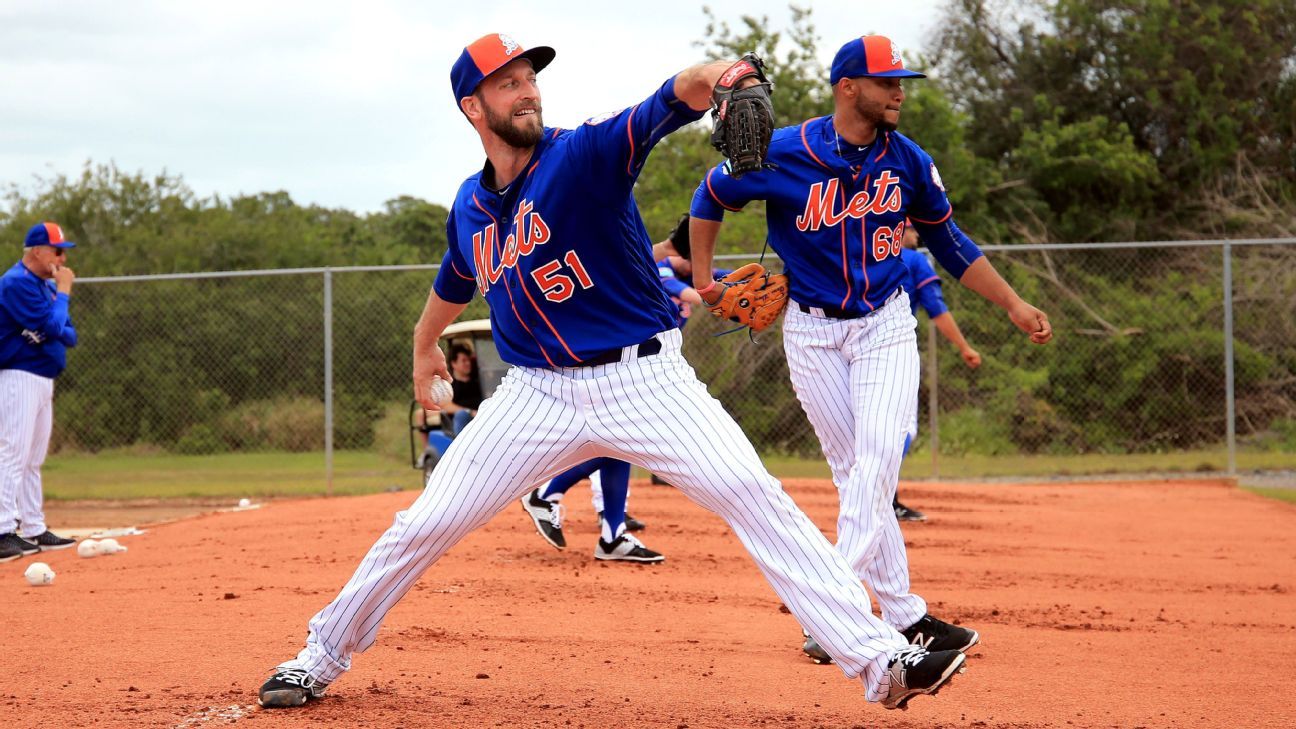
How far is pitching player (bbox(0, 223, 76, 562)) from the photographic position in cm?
919

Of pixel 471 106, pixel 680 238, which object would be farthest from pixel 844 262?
pixel 680 238

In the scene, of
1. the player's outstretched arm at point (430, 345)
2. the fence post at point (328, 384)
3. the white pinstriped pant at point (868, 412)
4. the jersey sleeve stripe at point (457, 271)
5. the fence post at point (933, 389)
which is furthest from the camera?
the fence post at point (933, 389)

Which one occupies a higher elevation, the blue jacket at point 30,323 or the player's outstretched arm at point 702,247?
the player's outstretched arm at point 702,247

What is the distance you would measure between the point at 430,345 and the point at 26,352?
6.01 m

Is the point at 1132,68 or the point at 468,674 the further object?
the point at 1132,68

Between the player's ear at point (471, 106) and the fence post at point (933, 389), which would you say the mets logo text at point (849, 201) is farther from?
the fence post at point (933, 389)

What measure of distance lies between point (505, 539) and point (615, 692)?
4.09m

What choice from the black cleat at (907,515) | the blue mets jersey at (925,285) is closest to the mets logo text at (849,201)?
the blue mets jersey at (925,285)

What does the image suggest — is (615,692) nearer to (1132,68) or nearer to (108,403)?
(108,403)

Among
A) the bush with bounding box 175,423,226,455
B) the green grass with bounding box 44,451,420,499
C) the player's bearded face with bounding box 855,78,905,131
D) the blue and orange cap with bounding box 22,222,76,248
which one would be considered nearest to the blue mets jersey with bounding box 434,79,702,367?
the player's bearded face with bounding box 855,78,905,131

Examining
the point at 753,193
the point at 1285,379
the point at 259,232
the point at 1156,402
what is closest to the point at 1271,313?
the point at 1285,379

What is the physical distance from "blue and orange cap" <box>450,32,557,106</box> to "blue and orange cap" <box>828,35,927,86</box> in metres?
1.50

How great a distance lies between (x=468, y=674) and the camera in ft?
15.9

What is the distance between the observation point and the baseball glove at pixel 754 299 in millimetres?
5160
